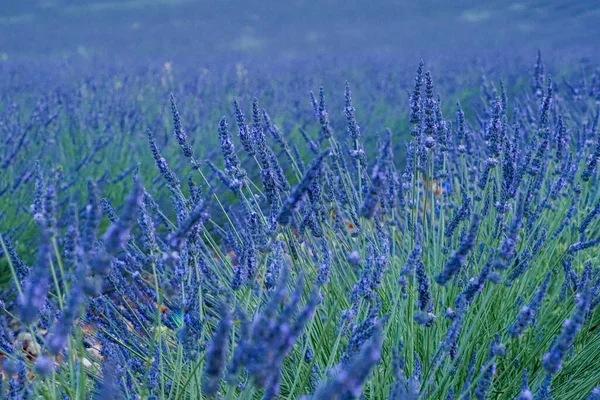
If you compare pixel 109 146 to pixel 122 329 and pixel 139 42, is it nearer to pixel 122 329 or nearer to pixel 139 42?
pixel 122 329

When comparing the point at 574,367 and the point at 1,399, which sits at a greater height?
the point at 1,399

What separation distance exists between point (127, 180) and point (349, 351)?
2591 millimetres

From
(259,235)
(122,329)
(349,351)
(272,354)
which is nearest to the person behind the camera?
(272,354)

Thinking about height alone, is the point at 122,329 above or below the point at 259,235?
below

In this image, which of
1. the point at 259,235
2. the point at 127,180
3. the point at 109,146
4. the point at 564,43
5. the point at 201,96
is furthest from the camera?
the point at 564,43

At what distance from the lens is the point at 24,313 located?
31.7 inches

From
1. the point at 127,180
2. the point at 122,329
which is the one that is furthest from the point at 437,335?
the point at 127,180

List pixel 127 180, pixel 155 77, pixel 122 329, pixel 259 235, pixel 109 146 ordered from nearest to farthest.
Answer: pixel 259 235, pixel 122 329, pixel 127 180, pixel 109 146, pixel 155 77

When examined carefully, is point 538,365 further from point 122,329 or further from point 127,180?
point 127,180

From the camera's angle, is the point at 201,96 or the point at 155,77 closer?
the point at 201,96

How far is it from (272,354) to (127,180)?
283 cm

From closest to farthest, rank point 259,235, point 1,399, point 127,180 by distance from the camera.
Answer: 1. point 1,399
2. point 259,235
3. point 127,180

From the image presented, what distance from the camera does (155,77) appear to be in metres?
7.27

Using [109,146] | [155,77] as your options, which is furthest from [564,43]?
[109,146]
